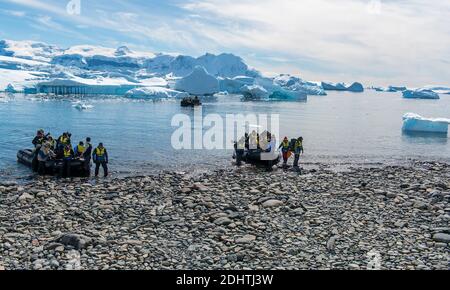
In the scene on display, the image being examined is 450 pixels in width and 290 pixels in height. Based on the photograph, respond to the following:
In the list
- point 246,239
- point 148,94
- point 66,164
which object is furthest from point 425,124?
point 148,94

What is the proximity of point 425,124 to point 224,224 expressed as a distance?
127ft

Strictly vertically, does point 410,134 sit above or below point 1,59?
below

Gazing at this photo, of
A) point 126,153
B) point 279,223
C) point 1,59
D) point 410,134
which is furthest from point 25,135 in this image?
point 1,59

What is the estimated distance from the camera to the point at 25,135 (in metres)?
34.8

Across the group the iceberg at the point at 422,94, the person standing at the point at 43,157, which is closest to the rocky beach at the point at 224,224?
the person standing at the point at 43,157

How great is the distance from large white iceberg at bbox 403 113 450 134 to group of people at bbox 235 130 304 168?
26888 mm

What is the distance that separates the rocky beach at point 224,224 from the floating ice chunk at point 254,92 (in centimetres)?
9031

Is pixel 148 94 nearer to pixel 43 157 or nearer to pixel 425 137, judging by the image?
pixel 425 137

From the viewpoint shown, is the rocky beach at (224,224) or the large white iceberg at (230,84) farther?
the large white iceberg at (230,84)

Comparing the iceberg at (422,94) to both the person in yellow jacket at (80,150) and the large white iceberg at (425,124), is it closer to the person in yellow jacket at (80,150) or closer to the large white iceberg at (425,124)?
the large white iceberg at (425,124)

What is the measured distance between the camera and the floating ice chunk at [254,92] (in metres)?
107

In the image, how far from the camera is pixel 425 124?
144 feet
